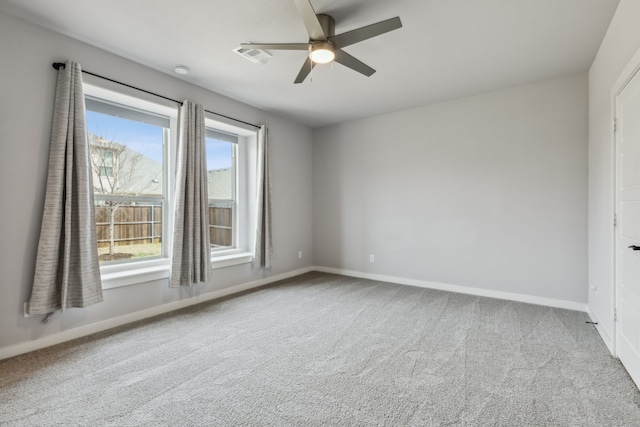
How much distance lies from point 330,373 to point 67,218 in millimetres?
2487

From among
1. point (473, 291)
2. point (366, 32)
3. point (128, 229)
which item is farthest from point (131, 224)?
point (473, 291)

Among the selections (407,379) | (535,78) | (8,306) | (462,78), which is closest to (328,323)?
(407,379)

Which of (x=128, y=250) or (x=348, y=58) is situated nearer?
(x=348, y=58)

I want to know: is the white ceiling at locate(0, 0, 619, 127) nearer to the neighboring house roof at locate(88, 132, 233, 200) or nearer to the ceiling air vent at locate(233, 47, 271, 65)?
the ceiling air vent at locate(233, 47, 271, 65)

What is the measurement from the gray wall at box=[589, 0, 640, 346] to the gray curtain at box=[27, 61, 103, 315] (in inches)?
165

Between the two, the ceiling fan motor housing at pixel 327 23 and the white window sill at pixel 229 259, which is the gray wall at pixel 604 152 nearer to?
the ceiling fan motor housing at pixel 327 23

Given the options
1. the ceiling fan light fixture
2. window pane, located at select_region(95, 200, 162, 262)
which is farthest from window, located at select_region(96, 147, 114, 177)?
the ceiling fan light fixture

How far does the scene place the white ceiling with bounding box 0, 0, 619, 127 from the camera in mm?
2258

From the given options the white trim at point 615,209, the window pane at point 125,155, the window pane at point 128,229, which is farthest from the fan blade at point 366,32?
the window pane at point 128,229

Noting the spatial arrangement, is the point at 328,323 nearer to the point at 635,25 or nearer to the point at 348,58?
the point at 348,58

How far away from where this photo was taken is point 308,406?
1.76 m

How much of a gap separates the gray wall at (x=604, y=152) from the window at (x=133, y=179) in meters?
3.95

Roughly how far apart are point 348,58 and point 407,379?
8.21ft

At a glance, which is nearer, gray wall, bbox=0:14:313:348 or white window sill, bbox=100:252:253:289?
gray wall, bbox=0:14:313:348
